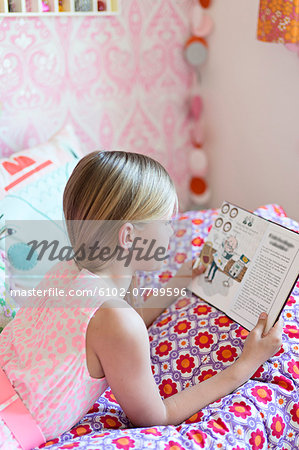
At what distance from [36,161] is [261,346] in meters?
0.79

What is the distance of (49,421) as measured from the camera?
0.97 meters

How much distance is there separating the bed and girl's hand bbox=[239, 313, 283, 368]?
0.14 ft

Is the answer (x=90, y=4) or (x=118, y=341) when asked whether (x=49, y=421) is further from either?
(x=90, y=4)

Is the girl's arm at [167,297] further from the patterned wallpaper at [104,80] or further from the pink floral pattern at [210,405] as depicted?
the patterned wallpaper at [104,80]

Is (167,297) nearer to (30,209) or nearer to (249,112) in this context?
(30,209)

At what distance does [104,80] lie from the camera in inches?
71.1

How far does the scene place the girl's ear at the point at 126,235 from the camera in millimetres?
1016

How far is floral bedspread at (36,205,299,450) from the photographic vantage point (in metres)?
0.96

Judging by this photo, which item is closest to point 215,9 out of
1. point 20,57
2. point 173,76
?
point 173,76

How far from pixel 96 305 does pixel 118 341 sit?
0.08 meters

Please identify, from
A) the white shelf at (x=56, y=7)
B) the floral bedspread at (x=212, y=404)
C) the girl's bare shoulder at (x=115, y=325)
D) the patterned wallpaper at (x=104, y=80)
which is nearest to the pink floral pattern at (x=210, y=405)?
the floral bedspread at (x=212, y=404)

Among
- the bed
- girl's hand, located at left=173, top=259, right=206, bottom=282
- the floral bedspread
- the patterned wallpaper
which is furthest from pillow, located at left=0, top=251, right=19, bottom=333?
the patterned wallpaper

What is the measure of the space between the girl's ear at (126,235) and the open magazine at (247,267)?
13.0 inches

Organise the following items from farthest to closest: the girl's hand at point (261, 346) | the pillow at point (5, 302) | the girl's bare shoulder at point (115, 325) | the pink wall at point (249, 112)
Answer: the pink wall at point (249, 112) → the pillow at point (5, 302) → the girl's hand at point (261, 346) → the girl's bare shoulder at point (115, 325)
